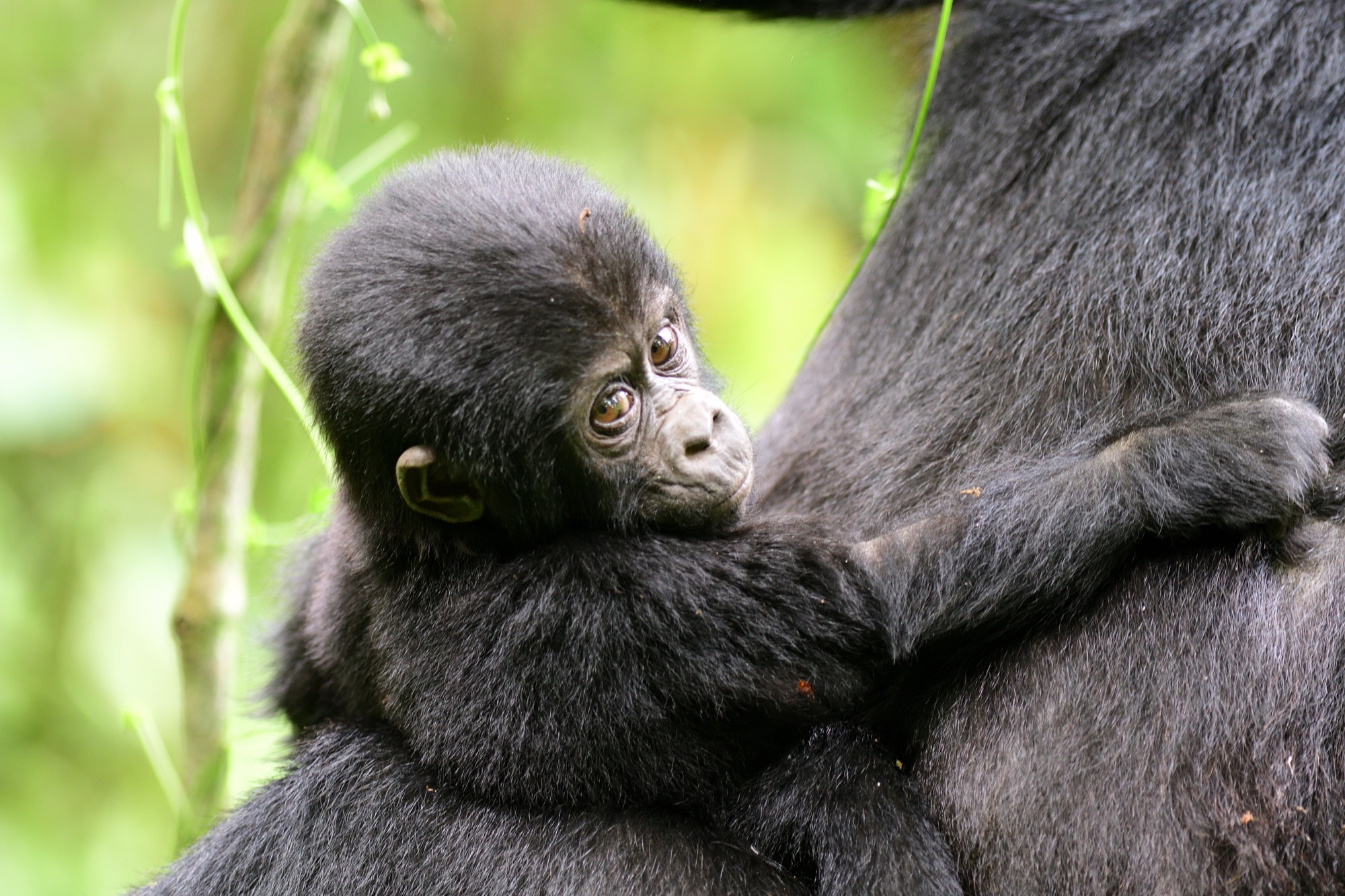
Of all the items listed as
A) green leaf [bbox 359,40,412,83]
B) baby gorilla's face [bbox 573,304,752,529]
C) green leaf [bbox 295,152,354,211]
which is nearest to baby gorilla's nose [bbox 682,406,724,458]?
baby gorilla's face [bbox 573,304,752,529]

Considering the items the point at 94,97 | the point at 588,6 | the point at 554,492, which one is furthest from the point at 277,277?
the point at 588,6

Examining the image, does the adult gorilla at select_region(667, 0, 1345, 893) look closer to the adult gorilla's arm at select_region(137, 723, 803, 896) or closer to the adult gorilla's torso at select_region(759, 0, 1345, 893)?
the adult gorilla's torso at select_region(759, 0, 1345, 893)

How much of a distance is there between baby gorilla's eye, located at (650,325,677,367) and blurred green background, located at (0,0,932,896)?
1.00 meters

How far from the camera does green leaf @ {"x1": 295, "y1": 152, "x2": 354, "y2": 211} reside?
2.38 m

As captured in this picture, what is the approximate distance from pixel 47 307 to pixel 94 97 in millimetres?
1055

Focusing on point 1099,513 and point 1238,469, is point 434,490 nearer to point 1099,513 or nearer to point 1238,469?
point 1099,513

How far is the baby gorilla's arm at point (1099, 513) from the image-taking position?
4.99ft

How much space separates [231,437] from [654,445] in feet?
3.00

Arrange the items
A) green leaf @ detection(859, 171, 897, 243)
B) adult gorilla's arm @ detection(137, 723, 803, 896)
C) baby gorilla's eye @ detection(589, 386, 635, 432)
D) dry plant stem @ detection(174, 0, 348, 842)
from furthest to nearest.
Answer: dry plant stem @ detection(174, 0, 348, 842) < green leaf @ detection(859, 171, 897, 243) < baby gorilla's eye @ detection(589, 386, 635, 432) < adult gorilla's arm @ detection(137, 723, 803, 896)

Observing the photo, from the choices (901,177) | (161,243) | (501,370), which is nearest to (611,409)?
(501,370)

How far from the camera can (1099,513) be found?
1.56m

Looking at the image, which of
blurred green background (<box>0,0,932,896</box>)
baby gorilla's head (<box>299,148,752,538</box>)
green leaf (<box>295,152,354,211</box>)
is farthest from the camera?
blurred green background (<box>0,0,932,896</box>)

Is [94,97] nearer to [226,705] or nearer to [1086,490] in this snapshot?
[226,705]

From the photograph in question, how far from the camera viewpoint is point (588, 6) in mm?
4863
